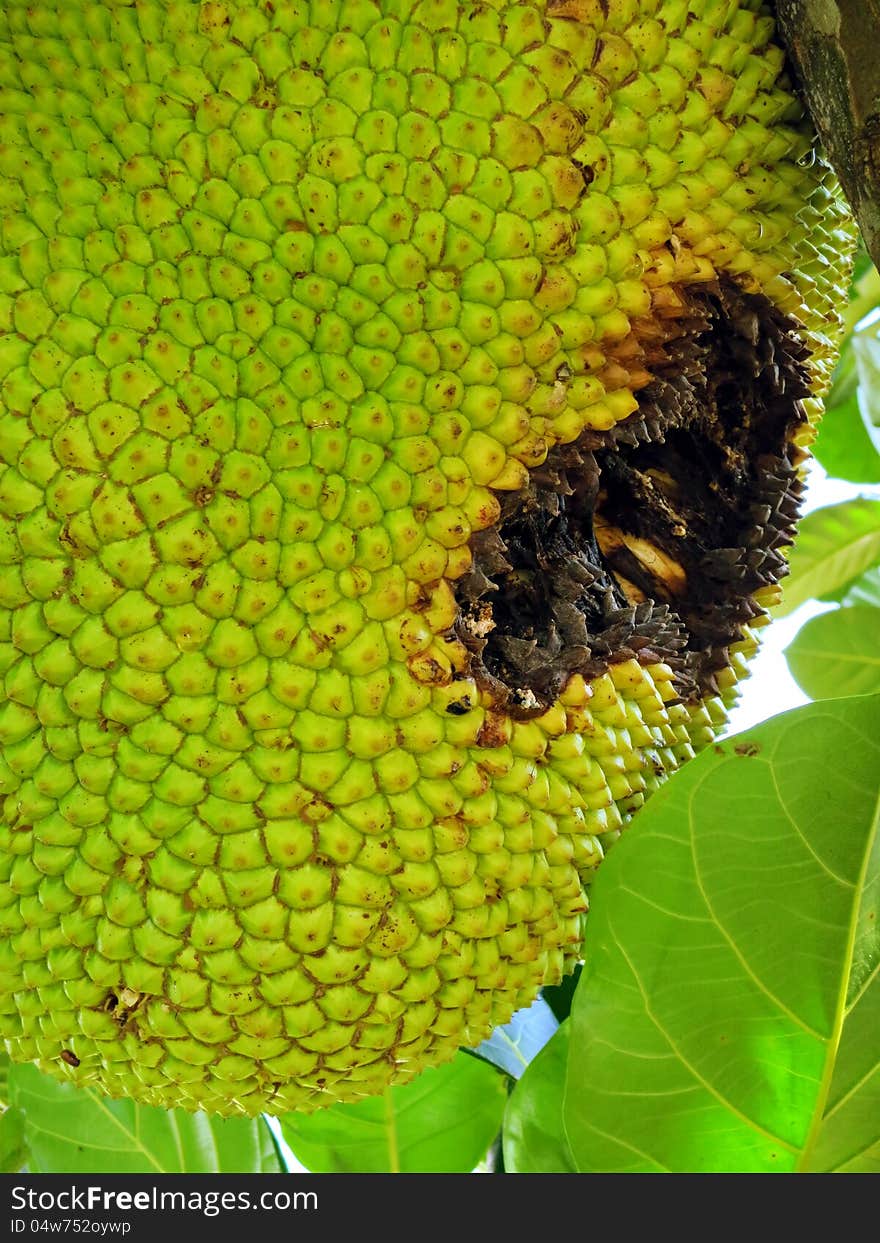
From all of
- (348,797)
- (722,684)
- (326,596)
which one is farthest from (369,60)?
Result: (722,684)

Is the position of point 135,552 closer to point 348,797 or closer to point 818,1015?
point 348,797

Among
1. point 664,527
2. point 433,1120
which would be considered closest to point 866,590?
point 664,527

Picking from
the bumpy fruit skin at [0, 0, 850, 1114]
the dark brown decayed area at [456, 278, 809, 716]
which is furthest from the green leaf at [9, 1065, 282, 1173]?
the dark brown decayed area at [456, 278, 809, 716]

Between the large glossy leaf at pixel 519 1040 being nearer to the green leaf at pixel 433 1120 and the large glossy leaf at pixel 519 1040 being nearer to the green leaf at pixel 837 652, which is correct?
the green leaf at pixel 433 1120

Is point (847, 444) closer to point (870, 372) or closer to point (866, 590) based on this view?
point (870, 372)

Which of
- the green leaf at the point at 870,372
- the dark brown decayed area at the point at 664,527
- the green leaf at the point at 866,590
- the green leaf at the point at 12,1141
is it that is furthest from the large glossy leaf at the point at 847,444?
the green leaf at the point at 12,1141

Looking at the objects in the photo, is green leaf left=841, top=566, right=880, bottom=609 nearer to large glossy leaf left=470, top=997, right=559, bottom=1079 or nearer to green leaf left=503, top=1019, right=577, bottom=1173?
large glossy leaf left=470, top=997, right=559, bottom=1079
